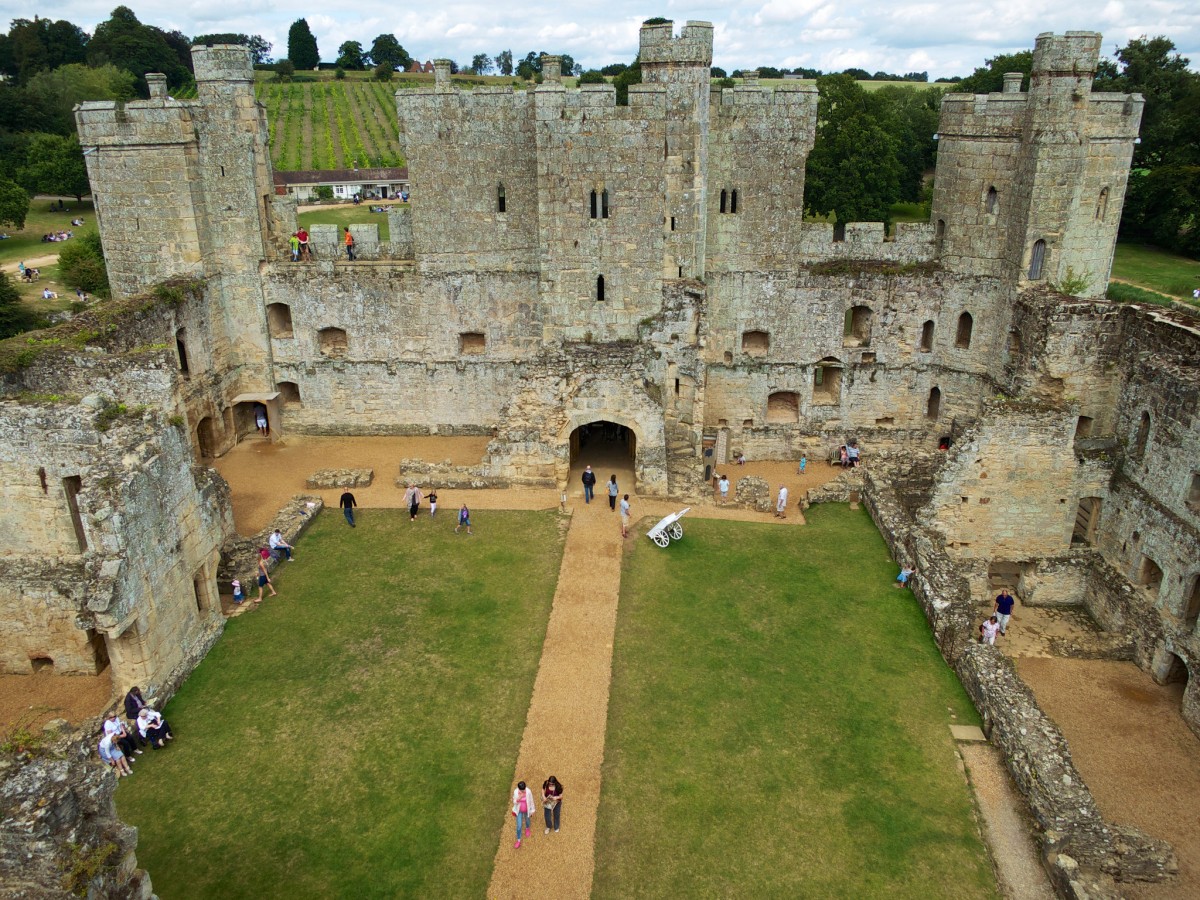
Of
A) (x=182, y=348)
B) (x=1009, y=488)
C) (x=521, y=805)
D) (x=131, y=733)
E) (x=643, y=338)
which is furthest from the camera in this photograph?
(x=182, y=348)

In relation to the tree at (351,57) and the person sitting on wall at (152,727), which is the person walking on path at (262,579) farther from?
the tree at (351,57)

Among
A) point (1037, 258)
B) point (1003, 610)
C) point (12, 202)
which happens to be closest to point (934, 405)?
point (1037, 258)

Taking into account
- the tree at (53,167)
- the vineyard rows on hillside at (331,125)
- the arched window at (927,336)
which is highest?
the vineyard rows on hillside at (331,125)

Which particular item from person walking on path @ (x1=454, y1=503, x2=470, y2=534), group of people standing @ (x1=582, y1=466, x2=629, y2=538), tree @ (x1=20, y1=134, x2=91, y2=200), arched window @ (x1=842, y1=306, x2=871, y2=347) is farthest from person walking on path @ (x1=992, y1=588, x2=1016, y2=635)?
tree @ (x1=20, y1=134, x2=91, y2=200)

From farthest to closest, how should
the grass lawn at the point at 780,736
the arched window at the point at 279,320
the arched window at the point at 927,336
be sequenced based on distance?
the arched window at the point at 279,320, the arched window at the point at 927,336, the grass lawn at the point at 780,736

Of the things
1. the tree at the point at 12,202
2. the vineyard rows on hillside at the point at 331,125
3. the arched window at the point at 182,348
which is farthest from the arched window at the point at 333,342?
the vineyard rows on hillside at the point at 331,125

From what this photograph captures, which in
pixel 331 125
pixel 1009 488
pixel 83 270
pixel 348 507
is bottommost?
pixel 348 507

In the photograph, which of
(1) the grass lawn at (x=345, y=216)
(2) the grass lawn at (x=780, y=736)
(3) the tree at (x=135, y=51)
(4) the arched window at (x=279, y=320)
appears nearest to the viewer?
(2) the grass lawn at (x=780, y=736)

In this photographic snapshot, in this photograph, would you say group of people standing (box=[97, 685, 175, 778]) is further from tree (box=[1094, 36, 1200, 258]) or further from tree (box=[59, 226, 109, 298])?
tree (box=[1094, 36, 1200, 258])

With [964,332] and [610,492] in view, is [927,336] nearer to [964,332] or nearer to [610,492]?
[964,332]
